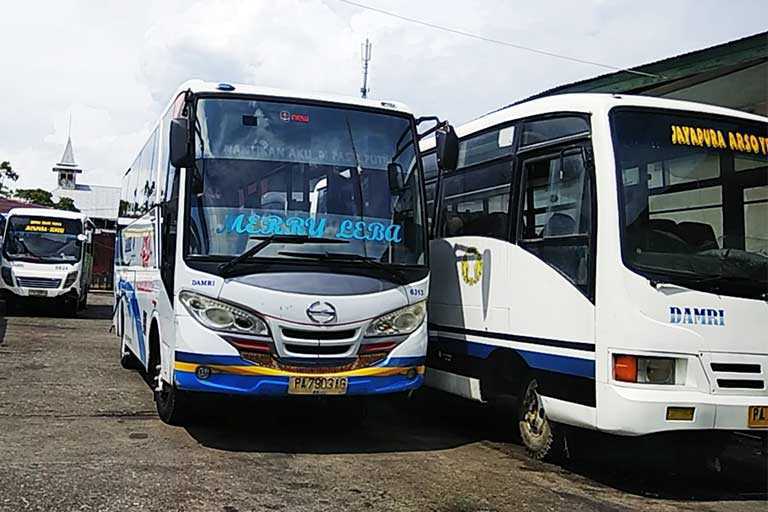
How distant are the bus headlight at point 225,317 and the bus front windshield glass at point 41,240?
51.1 ft

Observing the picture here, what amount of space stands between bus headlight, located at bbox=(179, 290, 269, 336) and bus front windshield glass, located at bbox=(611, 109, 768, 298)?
2941mm

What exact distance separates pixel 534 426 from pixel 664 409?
158cm

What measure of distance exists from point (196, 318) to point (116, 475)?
1.42m

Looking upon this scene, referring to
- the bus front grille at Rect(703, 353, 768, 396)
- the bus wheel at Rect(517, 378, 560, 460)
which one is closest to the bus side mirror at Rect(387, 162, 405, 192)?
the bus wheel at Rect(517, 378, 560, 460)

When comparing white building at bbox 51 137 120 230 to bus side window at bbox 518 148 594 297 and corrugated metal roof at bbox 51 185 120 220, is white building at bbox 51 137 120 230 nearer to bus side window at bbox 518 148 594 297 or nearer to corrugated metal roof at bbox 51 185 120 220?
corrugated metal roof at bbox 51 185 120 220

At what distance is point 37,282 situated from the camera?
20812 millimetres

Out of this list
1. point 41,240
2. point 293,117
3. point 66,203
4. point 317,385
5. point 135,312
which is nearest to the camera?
point 317,385

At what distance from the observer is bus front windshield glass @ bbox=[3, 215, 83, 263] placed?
832 inches

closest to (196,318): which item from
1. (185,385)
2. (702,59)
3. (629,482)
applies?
(185,385)

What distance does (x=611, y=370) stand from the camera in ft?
20.6

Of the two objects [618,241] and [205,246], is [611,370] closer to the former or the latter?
[618,241]

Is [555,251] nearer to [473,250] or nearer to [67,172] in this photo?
[473,250]

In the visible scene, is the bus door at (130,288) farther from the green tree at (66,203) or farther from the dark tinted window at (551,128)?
the green tree at (66,203)

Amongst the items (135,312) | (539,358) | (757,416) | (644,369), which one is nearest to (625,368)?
(644,369)
